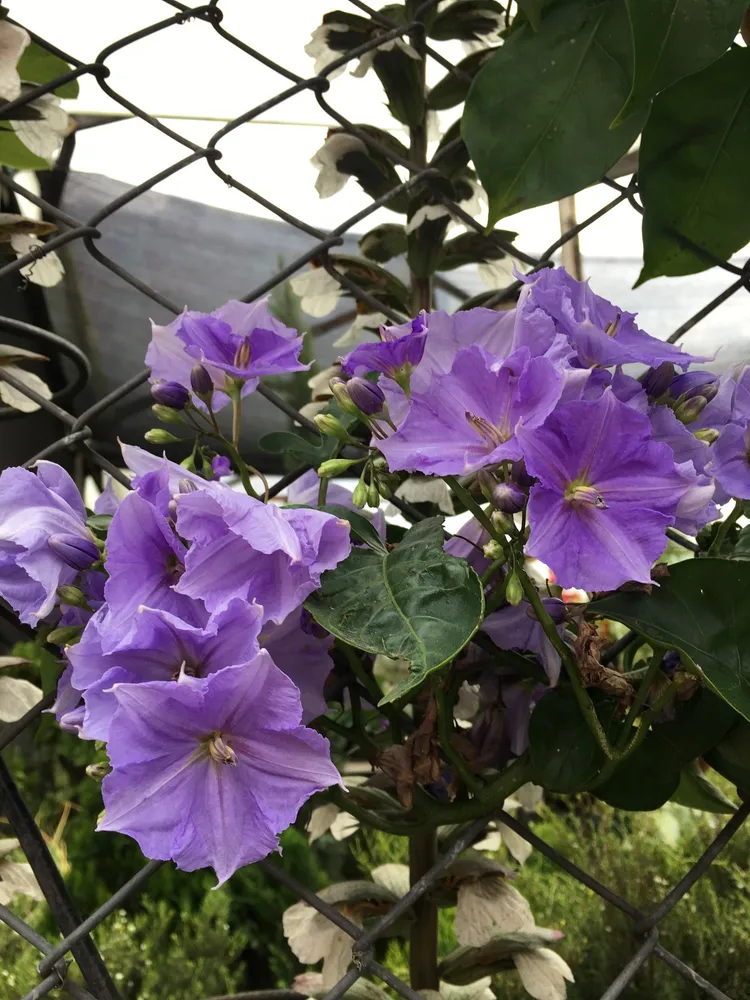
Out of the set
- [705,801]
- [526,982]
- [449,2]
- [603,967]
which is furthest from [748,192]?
[603,967]

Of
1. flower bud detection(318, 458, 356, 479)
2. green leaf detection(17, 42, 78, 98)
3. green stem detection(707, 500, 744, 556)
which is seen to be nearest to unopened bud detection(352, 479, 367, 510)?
flower bud detection(318, 458, 356, 479)

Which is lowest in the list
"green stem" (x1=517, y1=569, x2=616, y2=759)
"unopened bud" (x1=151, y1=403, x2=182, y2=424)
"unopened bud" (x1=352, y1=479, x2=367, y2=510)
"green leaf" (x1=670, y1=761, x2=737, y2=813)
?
"green leaf" (x1=670, y1=761, x2=737, y2=813)

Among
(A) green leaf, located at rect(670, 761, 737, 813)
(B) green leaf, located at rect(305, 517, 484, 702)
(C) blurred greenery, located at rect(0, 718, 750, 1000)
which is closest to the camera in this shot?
(B) green leaf, located at rect(305, 517, 484, 702)

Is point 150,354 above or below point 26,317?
below

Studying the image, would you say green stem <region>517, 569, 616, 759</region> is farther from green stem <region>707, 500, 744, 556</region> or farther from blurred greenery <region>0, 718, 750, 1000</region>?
blurred greenery <region>0, 718, 750, 1000</region>

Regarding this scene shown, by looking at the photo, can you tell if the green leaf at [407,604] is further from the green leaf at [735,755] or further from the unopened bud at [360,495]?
the green leaf at [735,755]

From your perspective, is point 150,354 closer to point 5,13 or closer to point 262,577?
point 262,577
